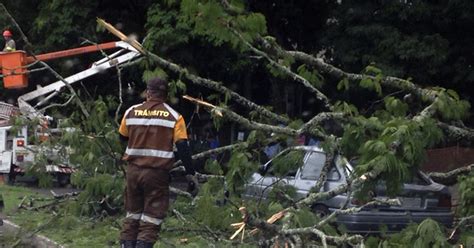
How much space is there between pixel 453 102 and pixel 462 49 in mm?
10774

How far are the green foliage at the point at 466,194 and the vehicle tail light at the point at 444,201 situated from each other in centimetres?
304

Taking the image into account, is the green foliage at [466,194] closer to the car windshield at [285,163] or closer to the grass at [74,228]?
the car windshield at [285,163]

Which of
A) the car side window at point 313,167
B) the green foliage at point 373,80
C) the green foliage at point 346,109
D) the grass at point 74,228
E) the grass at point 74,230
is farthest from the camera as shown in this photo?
the car side window at point 313,167

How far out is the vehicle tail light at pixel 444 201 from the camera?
11.0 meters

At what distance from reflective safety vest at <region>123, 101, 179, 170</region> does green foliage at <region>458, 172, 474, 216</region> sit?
9.72 ft

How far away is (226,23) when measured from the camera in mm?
7285

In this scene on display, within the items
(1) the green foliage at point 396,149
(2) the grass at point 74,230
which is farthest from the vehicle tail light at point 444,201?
(2) the grass at point 74,230

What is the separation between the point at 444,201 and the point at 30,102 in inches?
387

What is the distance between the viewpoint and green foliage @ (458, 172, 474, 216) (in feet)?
25.3

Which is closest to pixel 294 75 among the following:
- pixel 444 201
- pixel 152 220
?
pixel 152 220

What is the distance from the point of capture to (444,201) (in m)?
11.0

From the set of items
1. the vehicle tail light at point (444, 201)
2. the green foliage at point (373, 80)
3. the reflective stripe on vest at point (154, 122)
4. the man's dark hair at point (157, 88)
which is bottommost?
the vehicle tail light at point (444, 201)

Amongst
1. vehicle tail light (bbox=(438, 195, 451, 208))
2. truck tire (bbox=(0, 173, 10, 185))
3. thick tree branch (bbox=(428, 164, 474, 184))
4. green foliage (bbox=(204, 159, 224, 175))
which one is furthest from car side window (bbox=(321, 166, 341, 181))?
truck tire (bbox=(0, 173, 10, 185))

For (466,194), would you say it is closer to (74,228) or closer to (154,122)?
(154,122)
